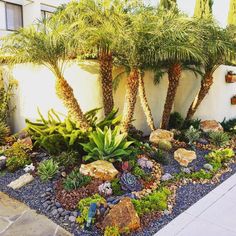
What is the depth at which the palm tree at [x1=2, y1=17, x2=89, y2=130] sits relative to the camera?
20.0 ft

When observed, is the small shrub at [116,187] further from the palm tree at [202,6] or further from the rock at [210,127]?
the palm tree at [202,6]

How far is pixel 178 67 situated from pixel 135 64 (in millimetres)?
1909

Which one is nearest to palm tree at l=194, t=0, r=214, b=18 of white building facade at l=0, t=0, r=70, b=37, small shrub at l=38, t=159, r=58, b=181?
white building facade at l=0, t=0, r=70, b=37

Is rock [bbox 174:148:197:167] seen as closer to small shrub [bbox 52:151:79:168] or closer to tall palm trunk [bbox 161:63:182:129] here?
tall palm trunk [bbox 161:63:182:129]

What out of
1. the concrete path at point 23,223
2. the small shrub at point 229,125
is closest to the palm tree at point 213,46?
the small shrub at point 229,125

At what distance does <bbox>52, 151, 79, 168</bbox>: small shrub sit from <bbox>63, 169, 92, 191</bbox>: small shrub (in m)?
0.62

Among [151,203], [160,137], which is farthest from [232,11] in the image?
[151,203]

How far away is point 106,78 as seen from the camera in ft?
24.9

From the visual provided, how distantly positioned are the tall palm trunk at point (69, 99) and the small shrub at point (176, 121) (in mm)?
3947

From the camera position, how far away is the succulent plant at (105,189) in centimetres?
511

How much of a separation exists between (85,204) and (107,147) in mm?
1724

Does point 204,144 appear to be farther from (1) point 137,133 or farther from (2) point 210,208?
(2) point 210,208

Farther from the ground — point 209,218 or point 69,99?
point 69,99

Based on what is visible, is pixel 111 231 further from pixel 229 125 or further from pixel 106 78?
pixel 229 125
